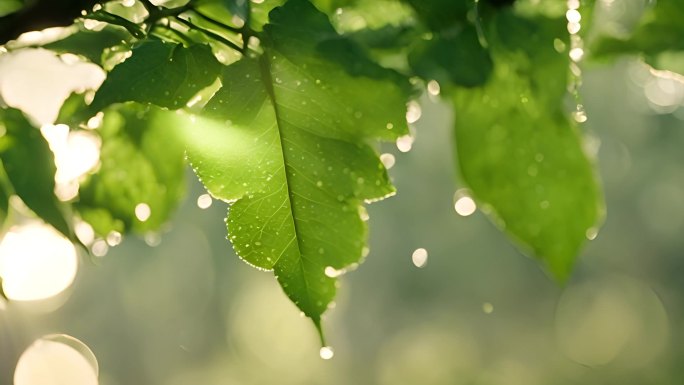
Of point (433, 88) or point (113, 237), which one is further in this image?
point (113, 237)

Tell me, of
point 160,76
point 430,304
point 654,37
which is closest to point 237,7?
point 160,76

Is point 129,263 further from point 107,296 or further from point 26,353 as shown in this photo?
point 26,353

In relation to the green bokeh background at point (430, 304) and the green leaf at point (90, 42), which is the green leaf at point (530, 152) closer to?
the green leaf at point (90, 42)

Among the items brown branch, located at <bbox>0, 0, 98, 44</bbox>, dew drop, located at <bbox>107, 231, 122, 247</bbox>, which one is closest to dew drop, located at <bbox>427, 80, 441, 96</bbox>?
brown branch, located at <bbox>0, 0, 98, 44</bbox>

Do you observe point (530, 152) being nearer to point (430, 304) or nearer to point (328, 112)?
point (328, 112)

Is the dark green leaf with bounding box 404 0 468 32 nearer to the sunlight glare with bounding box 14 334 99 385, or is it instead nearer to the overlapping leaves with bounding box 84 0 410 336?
the overlapping leaves with bounding box 84 0 410 336

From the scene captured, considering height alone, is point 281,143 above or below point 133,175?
above

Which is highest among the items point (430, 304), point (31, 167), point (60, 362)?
point (31, 167)
